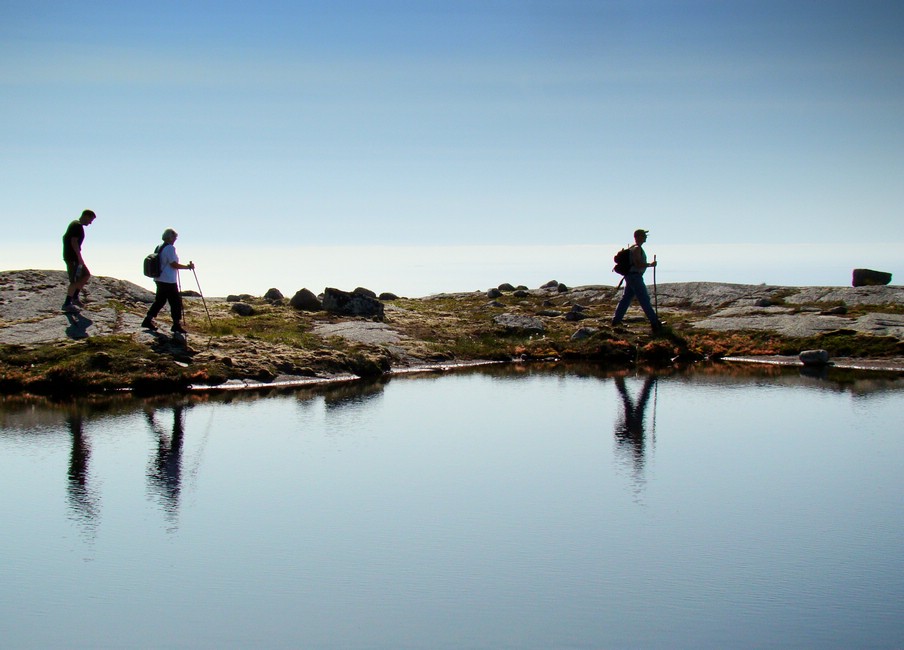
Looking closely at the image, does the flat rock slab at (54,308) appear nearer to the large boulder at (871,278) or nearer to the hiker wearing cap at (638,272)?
the hiker wearing cap at (638,272)

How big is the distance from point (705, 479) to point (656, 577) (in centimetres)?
755

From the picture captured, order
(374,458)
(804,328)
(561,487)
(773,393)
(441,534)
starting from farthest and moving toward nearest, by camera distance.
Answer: (804,328)
(773,393)
(374,458)
(561,487)
(441,534)

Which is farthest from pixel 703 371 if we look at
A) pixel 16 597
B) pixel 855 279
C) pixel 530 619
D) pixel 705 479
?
pixel 16 597

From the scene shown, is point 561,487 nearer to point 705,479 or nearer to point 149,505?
point 705,479

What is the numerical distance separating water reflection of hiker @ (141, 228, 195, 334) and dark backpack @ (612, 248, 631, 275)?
22.0 m

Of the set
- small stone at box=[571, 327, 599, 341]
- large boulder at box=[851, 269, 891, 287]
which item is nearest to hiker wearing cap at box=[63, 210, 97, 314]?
small stone at box=[571, 327, 599, 341]

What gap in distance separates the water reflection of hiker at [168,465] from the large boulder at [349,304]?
23.3 metres

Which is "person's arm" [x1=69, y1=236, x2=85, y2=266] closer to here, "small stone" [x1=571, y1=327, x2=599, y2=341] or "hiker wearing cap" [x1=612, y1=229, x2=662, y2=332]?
"small stone" [x1=571, y1=327, x2=599, y2=341]

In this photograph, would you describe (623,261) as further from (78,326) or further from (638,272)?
(78,326)

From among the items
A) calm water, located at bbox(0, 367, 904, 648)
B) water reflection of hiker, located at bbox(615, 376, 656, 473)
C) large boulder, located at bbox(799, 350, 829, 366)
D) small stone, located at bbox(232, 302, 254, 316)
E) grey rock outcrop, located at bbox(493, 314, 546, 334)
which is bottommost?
calm water, located at bbox(0, 367, 904, 648)

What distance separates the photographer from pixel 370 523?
1795 cm

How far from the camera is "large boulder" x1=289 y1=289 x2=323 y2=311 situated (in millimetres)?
53188

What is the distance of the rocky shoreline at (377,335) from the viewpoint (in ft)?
114

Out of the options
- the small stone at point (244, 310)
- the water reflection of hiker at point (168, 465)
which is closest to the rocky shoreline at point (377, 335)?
the small stone at point (244, 310)
